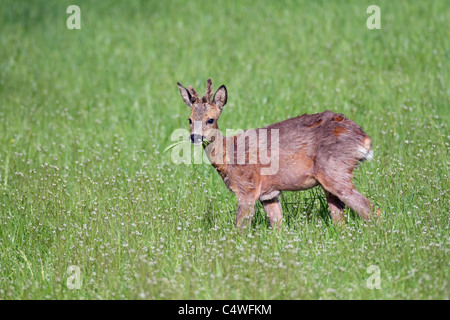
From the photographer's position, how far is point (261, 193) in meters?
7.28

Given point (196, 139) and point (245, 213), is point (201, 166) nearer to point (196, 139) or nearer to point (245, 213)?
point (245, 213)

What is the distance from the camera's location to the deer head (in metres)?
6.91

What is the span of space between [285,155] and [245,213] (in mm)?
712

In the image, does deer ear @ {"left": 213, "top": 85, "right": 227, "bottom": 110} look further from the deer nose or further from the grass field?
the grass field

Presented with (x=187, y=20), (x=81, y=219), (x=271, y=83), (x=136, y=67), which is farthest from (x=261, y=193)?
(x=187, y=20)

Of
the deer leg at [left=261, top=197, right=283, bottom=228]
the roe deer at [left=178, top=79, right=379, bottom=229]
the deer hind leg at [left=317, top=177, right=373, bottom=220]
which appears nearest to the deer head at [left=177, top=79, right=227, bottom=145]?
the roe deer at [left=178, top=79, right=379, bottom=229]

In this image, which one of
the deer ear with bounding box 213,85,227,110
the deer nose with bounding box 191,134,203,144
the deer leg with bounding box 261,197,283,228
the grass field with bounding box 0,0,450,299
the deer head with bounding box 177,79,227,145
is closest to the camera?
the grass field with bounding box 0,0,450,299

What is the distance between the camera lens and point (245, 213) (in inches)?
280

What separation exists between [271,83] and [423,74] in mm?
2526

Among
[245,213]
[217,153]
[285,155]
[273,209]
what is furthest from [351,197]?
[217,153]

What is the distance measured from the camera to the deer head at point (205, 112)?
691 centimetres

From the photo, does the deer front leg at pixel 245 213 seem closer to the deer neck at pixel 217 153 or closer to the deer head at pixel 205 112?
the deer neck at pixel 217 153

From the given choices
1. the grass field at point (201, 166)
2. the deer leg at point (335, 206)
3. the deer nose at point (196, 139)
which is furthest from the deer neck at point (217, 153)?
the deer leg at point (335, 206)

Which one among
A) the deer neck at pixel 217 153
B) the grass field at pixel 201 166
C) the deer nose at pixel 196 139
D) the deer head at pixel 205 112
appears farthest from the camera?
the deer neck at pixel 217 153
